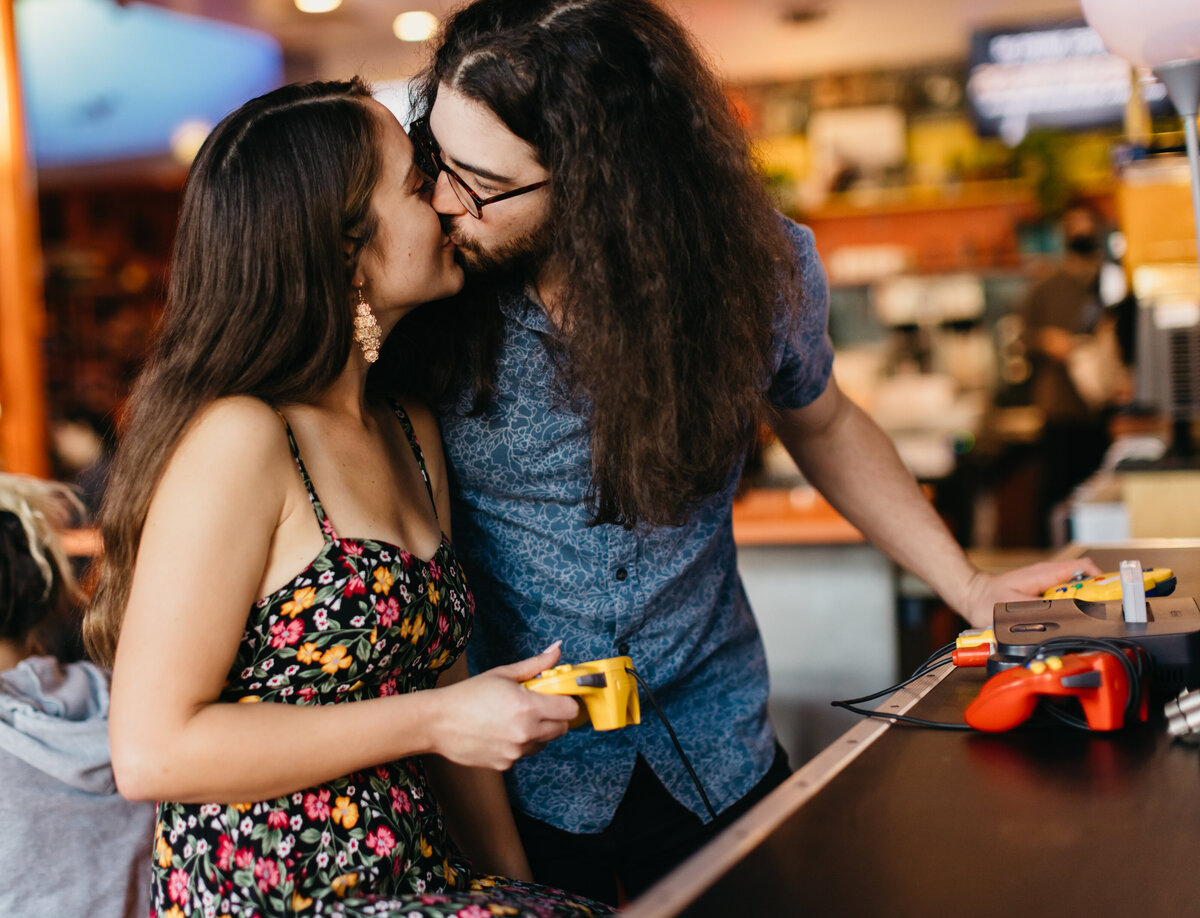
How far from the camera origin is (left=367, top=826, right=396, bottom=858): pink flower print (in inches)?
48.0

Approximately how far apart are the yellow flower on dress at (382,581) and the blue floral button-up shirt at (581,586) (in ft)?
1.19

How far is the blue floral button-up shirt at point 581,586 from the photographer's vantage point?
1.58 m

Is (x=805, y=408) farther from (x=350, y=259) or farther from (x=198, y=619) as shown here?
(x=198, y=619)

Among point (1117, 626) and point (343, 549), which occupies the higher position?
point (343, 549)

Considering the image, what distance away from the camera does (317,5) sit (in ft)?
18.6

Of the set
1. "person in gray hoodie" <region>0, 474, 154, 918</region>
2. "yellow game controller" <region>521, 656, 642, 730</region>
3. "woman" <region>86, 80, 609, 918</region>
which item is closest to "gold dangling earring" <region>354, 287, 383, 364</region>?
"woman" <region>86, 80, 609, 918</region>

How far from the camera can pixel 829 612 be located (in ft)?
12.5

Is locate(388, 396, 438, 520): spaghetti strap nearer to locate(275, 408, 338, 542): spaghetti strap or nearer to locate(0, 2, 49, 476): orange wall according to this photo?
locate(275, 408, 338, 542): spaghetti strap

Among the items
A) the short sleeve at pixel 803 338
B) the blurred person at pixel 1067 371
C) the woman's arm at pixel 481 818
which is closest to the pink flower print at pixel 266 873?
the woman's arm at pixel 481 818

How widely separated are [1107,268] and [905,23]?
1934mm

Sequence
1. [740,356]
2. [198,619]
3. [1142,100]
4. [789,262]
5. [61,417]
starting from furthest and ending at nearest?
1. [61,417]
2. [1142,100]
3. [789,262]
4. [740,356]
5. [198,619]

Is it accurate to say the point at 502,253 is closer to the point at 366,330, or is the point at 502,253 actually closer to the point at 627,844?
the point at 366,330

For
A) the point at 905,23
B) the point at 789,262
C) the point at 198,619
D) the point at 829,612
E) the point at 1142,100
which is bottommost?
the point at 829,612

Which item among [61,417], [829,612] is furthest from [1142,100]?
[61,417]
